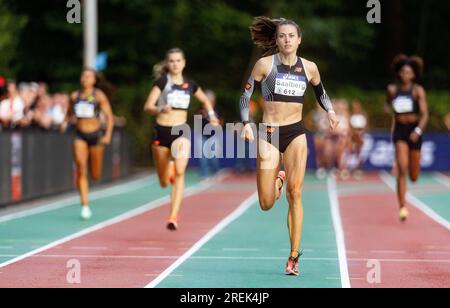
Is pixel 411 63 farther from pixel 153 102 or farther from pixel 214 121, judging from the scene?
pixel 153 102

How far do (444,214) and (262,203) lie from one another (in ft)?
26.8

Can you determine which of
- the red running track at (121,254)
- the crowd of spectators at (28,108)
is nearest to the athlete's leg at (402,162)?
the red running track at (121,254)

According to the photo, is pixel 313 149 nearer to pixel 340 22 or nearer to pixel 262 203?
pixel 340 22

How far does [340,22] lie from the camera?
44000 millimetres

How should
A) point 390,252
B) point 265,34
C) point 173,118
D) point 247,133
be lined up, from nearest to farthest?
1. point 247,133
2. point 265,34
3. point 390,252
4. point 173,118

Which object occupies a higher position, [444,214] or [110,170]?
[110,170]

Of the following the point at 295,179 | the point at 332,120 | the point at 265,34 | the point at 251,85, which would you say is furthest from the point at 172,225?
the point at 332,120

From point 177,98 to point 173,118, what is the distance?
0.85ft

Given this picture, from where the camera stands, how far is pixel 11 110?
20328 millimetres

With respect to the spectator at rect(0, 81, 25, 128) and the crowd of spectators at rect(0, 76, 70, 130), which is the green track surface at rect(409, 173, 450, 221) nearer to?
the crowd of spectators at rect(0, 76, 70, 130)

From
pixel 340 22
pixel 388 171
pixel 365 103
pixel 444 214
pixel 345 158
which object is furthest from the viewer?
pixel 340 22

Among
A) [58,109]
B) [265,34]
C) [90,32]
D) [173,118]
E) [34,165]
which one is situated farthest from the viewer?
[90,32]

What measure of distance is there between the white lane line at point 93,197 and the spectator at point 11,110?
1477mm
